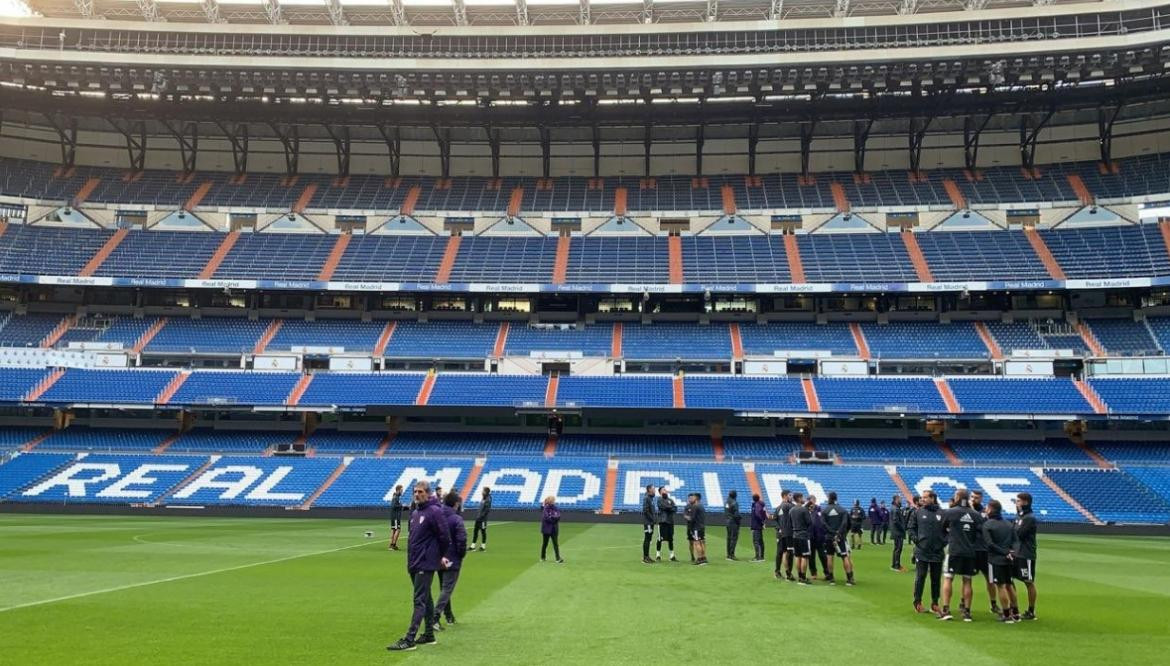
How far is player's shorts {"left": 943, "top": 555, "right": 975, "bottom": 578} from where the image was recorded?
1178 cm

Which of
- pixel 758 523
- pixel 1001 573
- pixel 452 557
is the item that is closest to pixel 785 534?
pixel 758 523

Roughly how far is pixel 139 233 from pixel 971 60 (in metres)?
57.3

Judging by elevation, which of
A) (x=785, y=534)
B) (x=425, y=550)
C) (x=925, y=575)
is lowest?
(x=925, y=575)

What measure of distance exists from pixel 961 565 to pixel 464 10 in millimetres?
48809

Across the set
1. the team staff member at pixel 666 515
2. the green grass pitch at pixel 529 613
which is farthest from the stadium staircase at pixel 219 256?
the team staff member at pixel 666 515

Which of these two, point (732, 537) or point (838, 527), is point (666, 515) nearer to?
point (732, 537)

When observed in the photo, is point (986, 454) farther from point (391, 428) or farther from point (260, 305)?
point (260, 305)

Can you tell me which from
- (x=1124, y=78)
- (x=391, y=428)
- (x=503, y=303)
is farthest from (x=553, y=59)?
(x=1124, y=78)

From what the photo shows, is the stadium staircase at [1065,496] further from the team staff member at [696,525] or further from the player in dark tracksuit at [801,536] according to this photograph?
the player in dark tracksuit at [801,536]

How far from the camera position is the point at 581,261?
53.4 meters

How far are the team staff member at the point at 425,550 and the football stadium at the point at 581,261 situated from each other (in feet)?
62.3

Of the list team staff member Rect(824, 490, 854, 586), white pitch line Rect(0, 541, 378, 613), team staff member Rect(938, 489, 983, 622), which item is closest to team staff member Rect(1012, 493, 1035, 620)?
team staff member Rect(938, 489, 983, 622)

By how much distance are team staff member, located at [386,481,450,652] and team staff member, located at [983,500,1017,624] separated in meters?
8.34

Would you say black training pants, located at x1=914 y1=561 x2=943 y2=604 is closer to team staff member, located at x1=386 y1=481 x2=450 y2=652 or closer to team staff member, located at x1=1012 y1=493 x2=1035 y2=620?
team staff member, located at x1=1012 y1=493 x2=1035 y2=620
